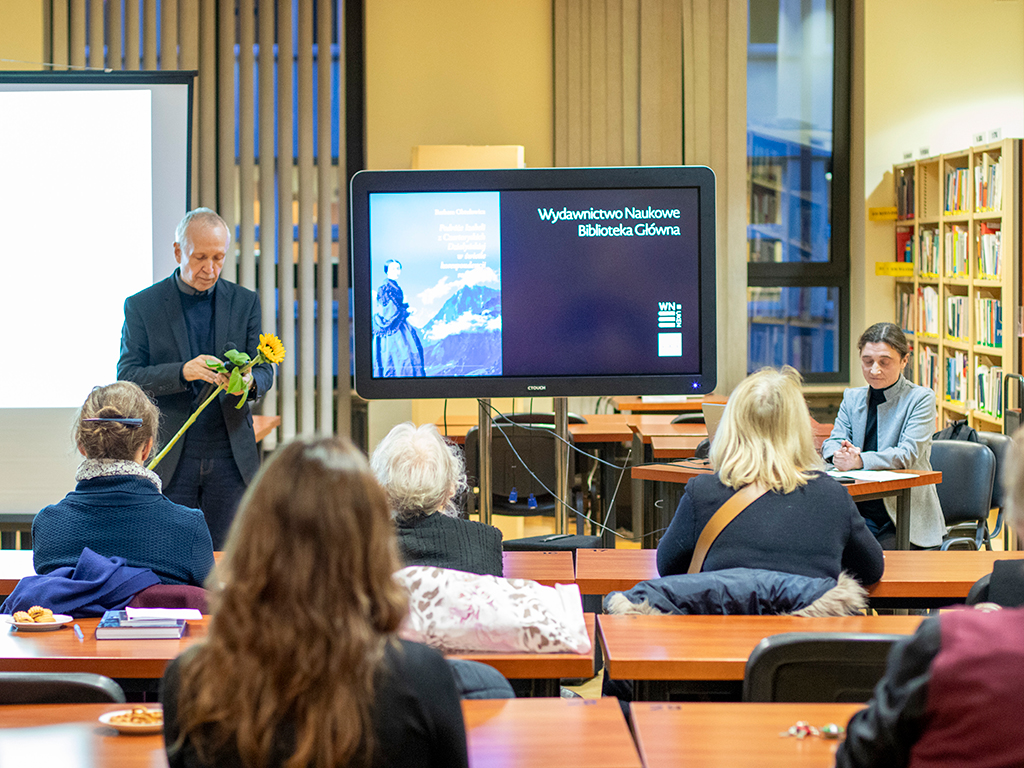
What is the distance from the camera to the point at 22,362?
4430mm

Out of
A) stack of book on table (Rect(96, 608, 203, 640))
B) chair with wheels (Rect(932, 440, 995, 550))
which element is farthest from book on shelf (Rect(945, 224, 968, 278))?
stack of book on table (Rect(96, 608, 203, 640))

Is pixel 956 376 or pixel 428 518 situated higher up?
pixel 956 376

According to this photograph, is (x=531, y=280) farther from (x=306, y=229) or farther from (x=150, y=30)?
(x=150, y=30)

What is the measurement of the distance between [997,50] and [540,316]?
17.4 ft

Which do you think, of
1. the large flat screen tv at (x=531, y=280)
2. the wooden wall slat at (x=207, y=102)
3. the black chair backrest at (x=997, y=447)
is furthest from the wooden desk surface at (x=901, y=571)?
the wooden wall slat at (x=207, y=102)

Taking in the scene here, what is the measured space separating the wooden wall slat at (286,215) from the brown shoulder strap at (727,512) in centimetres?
486

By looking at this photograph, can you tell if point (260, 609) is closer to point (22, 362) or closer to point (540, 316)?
point (540, 316)

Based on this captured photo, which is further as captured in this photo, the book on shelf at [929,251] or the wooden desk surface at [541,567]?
the book on shelf at [929,251]

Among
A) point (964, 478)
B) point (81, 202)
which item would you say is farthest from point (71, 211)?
point (964, 478)

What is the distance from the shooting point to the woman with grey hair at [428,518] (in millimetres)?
Answer: 2344

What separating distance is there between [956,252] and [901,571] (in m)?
4.14

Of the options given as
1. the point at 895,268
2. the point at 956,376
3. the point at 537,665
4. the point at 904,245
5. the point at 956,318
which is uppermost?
the point at 904,245

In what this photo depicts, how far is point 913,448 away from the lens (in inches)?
158

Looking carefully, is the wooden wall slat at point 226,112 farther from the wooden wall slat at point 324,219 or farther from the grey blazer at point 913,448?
the grey blazer at point 913,448
